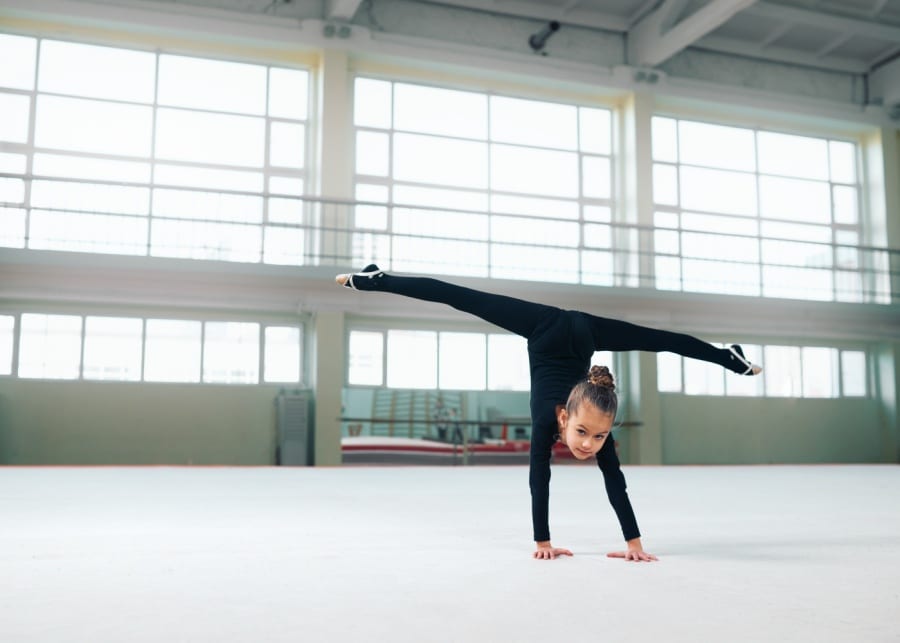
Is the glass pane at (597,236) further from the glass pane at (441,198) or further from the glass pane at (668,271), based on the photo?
the glass pane at (441,198)

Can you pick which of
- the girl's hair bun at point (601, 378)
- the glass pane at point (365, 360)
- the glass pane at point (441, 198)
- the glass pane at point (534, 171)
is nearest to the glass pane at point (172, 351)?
the glass pane at point (365, 360)

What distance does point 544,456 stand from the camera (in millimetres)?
3359

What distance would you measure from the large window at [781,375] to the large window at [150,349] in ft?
22.0

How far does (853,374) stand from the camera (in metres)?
16.7

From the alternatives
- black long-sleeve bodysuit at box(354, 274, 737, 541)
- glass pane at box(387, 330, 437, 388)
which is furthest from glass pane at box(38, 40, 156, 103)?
black long-sleeve bodysuit at box(354, 274, 737, 541)

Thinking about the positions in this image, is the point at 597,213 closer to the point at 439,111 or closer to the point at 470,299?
the point at 439,111

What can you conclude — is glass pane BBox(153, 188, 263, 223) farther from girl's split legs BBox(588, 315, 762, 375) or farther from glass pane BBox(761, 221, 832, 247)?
girl's split legs BBox(588, 315, 762, 375)

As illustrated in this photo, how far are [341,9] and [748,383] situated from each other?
9788mm

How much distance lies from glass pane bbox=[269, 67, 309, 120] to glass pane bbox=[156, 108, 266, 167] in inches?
15.1

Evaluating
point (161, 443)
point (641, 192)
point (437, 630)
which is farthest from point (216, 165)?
point (437, 630)

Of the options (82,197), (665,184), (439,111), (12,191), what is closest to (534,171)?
(439,111)

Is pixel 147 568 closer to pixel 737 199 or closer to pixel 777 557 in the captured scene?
pixel 777 557

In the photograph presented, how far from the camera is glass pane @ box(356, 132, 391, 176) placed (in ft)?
46.6

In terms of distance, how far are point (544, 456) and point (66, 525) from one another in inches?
95.4
